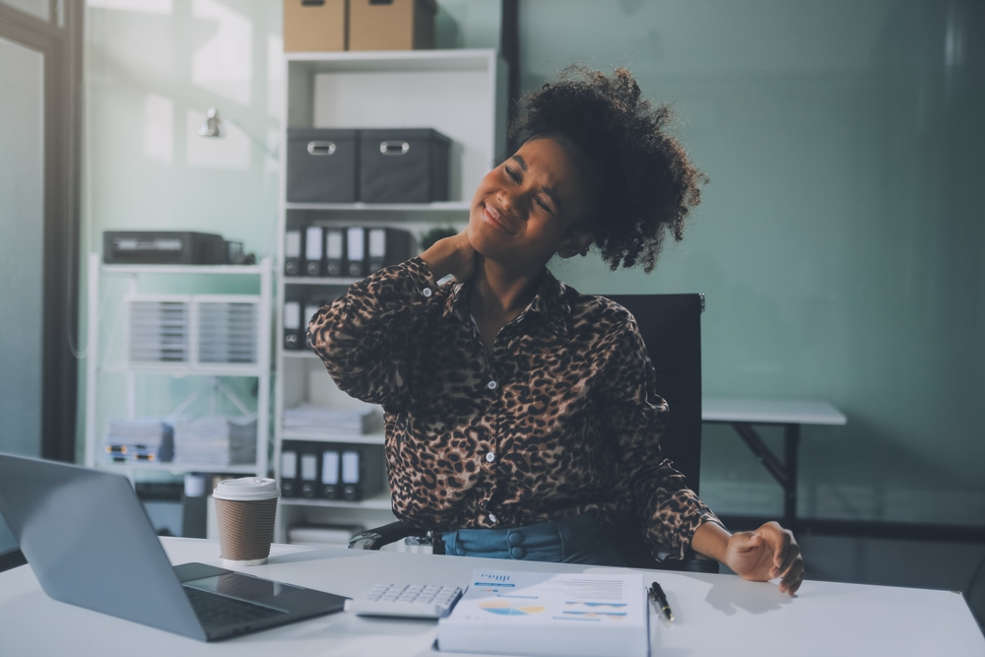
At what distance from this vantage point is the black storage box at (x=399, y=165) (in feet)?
10.6

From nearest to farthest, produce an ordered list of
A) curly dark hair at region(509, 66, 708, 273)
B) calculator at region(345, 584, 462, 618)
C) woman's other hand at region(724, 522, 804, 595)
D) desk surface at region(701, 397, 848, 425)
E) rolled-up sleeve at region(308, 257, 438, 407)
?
calculator at region(345, 584, 462, 618) → woman's other hand at region(724, 522, 804, 595) → rolled-up sleeve at region(308, 257, 438, 407) → curly dark hair at region(509, 66, 708, 273) → desk surface at region(701, 397, 848, 425)

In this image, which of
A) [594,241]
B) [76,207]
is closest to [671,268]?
[594,241]

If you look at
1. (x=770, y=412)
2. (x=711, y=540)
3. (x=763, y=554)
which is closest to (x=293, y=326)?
(x=770, y=412)

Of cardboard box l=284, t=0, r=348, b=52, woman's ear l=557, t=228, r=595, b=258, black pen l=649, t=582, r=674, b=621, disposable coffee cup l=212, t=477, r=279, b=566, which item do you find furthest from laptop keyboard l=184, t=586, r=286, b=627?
cardboard box l=284, t=0, r=348, b=52

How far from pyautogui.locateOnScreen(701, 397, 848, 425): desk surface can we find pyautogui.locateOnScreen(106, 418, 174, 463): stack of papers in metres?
2.07

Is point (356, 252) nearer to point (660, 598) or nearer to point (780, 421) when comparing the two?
point (780, 421)

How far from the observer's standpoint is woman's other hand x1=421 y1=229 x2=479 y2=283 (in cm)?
136

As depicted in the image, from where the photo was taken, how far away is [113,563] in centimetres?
85

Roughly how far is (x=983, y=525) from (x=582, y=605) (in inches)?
123

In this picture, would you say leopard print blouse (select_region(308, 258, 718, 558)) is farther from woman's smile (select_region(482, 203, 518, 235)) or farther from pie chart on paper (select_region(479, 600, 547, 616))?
pie chart on paper (select_region(479, 600, 547, 616))

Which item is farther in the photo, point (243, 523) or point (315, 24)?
point (315, 24)

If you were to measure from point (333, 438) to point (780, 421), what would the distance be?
1.65 m

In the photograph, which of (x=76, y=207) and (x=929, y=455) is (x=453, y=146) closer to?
(x=76, y=207)

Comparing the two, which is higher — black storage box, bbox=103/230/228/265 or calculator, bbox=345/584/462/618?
black storage box, bbox=103/230/228/265
